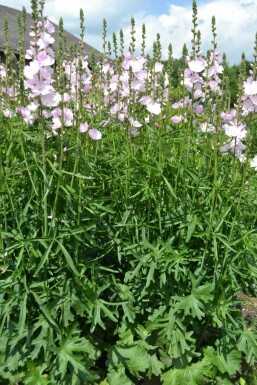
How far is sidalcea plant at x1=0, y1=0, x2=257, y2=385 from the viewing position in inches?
113

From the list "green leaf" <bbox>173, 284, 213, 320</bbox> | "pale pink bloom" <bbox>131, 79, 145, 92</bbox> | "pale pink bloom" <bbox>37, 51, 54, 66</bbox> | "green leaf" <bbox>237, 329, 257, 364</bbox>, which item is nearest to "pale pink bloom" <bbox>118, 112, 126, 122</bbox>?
"pale pink bloom" <bbox>131, 79, 145, 92</bbox>

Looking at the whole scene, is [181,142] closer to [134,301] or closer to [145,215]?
[145,215]

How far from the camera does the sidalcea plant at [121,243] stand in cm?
288

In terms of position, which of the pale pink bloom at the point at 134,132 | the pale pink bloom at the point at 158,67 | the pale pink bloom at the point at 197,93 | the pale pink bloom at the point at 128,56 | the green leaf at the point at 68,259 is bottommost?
the green leaf at the point at 68,259

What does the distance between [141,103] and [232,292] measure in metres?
1.54

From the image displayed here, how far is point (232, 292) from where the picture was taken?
10.4 ft

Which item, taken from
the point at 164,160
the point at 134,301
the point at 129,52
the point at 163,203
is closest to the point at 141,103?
the point at 129,52

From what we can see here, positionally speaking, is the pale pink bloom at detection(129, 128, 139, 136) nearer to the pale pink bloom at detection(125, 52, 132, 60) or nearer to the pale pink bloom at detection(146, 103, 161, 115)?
the pale pink bloom at detection(146, 103, 161, 115)

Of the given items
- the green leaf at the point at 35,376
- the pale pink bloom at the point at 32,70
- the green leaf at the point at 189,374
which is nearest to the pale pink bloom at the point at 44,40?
the pale pink bloom at the point at 32,70

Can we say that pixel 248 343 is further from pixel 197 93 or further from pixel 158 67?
pixel 158 67

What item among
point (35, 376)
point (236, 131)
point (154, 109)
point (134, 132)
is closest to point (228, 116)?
point (236, 131)

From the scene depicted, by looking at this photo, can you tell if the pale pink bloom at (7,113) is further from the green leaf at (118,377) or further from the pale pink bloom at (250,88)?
the green leaf at (118,377)

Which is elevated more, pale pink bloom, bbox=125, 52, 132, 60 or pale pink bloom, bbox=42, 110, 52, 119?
pale pink bloom, bbox=125, 52, 132, 60

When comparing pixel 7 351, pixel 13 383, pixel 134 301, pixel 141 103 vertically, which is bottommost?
pixel 13 383
